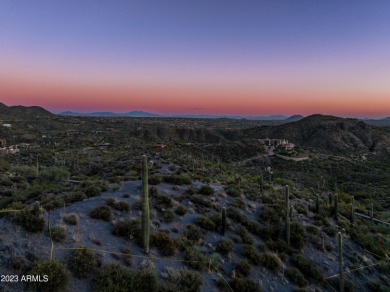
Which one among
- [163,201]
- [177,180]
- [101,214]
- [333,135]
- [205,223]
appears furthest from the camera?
[333,135]

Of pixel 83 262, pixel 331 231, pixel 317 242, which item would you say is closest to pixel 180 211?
pixel 83 262

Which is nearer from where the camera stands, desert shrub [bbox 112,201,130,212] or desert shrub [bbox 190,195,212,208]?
desert shrub [bbox 112,201,130,212]

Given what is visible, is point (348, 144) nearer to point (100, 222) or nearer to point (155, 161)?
point (155, 161)

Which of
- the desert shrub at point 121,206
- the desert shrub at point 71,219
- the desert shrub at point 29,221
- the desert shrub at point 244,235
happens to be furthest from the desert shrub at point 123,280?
the desert shrub at point 244,235

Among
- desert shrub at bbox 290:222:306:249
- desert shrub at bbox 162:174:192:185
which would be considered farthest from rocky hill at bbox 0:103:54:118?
desert shrub at bbox 290:222:306:249

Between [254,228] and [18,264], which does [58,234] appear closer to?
[18,264]

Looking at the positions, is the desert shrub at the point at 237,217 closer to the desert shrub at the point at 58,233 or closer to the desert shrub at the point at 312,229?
the desert shrub at the point at 312,229

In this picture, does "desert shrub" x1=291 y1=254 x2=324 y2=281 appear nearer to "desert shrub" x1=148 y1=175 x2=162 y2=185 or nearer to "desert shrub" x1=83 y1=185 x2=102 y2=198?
"desert shrub" x1=148 y1=175 x2=162 y2=185
